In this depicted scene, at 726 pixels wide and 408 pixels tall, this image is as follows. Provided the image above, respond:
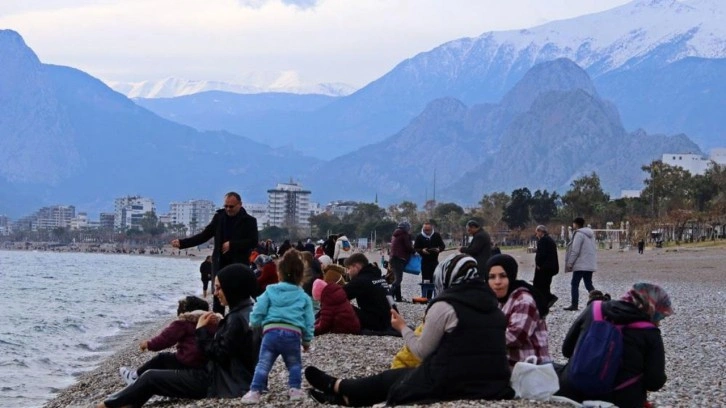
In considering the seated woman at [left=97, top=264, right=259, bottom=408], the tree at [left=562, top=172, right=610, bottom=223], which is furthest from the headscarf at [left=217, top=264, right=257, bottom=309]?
the tree at [left=562, top=172, right=610, bottom=223]

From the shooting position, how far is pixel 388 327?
14031 mm

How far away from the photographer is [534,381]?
25.8ft

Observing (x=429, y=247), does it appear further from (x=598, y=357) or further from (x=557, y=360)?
(x=598, y=357)

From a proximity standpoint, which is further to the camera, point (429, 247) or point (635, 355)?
point (429, 247)

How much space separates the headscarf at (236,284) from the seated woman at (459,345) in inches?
66.8

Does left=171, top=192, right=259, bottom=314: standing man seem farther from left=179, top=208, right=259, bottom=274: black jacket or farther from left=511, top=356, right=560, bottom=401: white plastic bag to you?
left=511, top=356, right=560, bottom=401: white plastic bag

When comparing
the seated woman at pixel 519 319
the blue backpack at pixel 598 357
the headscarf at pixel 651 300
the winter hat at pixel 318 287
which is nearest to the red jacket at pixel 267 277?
the winter hat at pixel 318 287

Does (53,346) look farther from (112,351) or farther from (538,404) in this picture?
(538,404)

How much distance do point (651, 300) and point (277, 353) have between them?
3.08 metres

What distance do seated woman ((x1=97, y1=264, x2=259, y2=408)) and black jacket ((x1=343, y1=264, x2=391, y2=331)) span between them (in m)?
4.12

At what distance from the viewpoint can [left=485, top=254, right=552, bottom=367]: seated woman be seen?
8.59 m

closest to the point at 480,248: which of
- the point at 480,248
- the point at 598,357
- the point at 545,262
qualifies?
the point at 480,248

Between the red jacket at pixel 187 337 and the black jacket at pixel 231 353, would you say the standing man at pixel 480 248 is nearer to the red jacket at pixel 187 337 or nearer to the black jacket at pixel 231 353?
the black jacket at pixel 231 353

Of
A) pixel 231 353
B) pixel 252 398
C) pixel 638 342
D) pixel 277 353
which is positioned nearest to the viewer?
pixel 638 342
